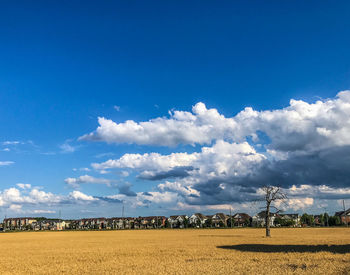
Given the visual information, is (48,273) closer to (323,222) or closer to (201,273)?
(201,273)

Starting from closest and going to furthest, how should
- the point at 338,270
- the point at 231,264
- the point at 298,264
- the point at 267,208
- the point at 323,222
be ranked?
1. the point at 338,270
2. the point at 298,264
3. the point at 231,264
4. the point at 267,208
5. the point at 323,222

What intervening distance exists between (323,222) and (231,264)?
17060 centimetres

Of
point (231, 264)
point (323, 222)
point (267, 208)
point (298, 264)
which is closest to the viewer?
point (298, 264)

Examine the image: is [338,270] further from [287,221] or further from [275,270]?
[287,221]

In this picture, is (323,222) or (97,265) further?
(323,222)

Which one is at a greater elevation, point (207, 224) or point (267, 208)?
point (267, 208)

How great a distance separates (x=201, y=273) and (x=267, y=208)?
46819 mm

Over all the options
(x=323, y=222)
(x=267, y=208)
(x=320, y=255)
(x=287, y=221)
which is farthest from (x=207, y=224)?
(x=320, y=255)

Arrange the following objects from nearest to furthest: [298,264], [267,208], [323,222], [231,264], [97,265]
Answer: [298,264] → [231,264] → [97,265] → [267,208] → [323,222]

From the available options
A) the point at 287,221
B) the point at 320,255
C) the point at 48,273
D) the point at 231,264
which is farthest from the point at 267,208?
the point at 287,221

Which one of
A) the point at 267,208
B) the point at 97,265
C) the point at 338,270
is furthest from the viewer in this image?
the point at 267,208

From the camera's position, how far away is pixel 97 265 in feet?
96.0

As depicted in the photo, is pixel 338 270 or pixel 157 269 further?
pixel 157 269

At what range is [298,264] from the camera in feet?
82.5
